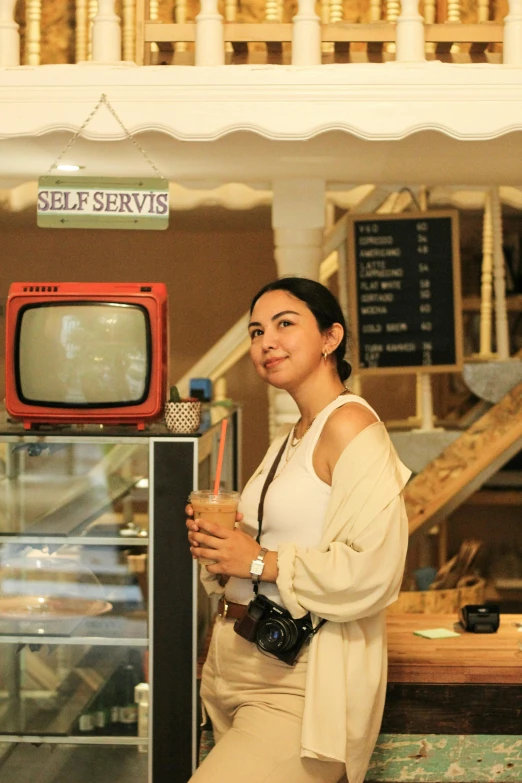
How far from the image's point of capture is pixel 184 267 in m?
6.59

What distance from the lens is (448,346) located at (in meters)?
4.64

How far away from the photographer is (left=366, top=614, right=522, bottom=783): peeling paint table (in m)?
2.48

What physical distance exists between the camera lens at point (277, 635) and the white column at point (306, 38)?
1.99 metres

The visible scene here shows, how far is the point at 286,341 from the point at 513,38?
1.76 meters

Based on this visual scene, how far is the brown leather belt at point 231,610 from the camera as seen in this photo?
200 cm

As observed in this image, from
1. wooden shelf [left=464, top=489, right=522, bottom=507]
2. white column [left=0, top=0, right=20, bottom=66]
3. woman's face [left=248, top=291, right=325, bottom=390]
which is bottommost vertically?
wooden shelf [left=464, top=489, right=522, bottom=507]

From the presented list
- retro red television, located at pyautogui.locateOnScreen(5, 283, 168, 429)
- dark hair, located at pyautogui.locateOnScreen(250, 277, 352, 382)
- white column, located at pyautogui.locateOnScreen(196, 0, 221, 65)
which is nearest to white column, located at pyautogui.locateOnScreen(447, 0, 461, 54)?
white column, located at pyautogui.locateOnScreen(196, 0, 221, 65)

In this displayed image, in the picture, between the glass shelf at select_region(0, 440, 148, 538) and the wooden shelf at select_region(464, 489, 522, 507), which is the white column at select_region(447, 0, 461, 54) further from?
the wooden shelf at select_region(464, 489, 522, 507)

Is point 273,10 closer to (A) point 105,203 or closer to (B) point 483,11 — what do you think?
(B) point 483,11

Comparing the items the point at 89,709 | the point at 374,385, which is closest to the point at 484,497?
the point at 374,385

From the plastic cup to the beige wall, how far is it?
15.0ft

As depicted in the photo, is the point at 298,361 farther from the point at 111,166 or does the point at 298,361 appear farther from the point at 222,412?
the point at 111,166

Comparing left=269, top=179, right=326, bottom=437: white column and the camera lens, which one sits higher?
left=269, top=179, right=326, bottom=437: white column

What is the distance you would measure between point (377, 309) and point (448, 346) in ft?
1.28
